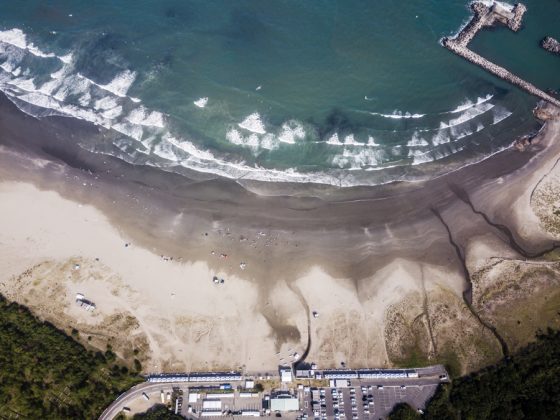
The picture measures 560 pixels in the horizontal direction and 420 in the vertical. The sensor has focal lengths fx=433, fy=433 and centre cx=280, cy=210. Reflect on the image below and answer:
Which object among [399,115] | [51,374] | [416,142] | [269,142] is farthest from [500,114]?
[51,374]

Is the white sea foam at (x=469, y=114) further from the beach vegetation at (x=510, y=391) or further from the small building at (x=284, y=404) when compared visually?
the small building at (x=284, y=404)

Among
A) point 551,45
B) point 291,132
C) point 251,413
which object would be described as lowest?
point 251,413

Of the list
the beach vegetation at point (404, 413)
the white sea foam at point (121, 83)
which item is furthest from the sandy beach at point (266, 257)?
the white sea foam at point (121, 83)

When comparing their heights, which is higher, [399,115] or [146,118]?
[399,115]

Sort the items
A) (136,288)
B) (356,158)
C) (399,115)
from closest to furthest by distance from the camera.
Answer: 1. (136,288)
2. (356,158)
3. (399,115)

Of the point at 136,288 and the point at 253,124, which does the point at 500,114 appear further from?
the point at 136,288

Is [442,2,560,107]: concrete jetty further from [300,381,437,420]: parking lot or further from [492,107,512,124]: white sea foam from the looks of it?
[300,381,437,420]: parking lot

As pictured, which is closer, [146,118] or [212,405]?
[212,405]

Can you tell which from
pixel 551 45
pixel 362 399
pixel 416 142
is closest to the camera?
pixel 362 399
